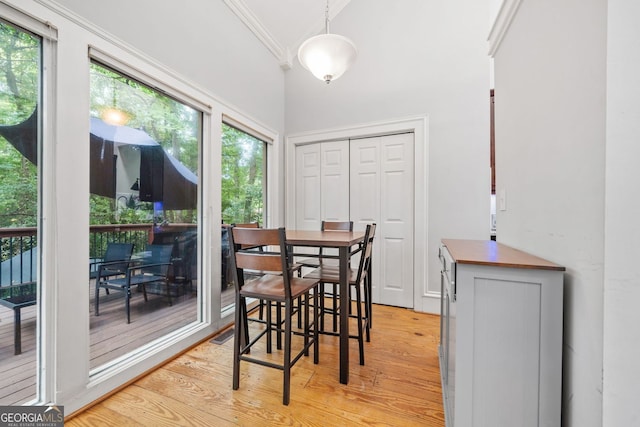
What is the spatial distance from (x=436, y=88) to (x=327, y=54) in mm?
1561

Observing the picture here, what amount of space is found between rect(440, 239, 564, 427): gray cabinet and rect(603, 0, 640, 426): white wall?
22cm

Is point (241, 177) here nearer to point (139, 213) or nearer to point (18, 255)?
point (139, 213)

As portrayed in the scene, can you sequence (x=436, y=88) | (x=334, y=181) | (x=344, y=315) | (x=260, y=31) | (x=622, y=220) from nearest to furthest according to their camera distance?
(x=622, y=220) < (x=344, y=315) < (x=436, y=88) < (x=260, y=31) < (x=334, y=181)

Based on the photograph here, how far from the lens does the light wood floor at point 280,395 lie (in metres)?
1.36

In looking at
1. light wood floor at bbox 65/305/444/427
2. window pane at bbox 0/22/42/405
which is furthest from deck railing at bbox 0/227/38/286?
light wood floor at bbox 65/305/444/427

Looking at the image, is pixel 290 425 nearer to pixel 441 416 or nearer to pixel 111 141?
pixel 441 416

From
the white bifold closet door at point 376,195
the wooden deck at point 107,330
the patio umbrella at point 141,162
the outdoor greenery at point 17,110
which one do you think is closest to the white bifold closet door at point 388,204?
the white bifold closet door at point 376,195

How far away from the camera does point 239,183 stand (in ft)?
9.28

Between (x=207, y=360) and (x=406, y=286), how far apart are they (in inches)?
84.0

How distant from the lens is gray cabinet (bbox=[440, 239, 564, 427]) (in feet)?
2.99

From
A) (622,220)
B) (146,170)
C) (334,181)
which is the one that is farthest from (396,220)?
(146,170)

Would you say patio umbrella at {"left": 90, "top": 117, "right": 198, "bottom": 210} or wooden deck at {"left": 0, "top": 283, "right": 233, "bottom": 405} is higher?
patio umbrella at {"left": 90, "top": 117, "right": 198, "bottom": 210}

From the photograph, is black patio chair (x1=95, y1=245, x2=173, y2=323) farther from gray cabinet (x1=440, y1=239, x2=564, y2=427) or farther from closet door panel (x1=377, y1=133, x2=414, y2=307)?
closet door panel (x1=377, y1=133, x2=414, y2=307)

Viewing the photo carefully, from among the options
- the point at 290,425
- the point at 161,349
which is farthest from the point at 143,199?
the point at 290,425
